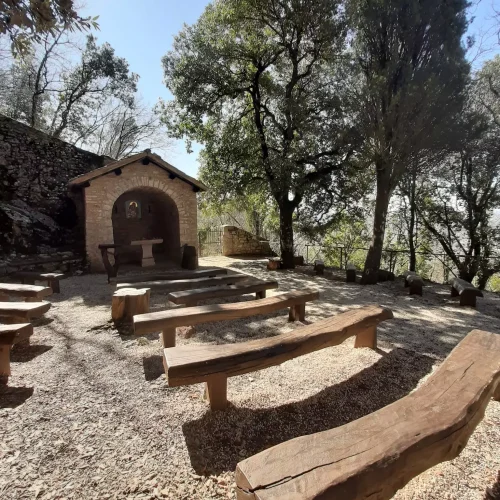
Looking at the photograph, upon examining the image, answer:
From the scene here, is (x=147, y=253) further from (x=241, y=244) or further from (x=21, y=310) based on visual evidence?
(x=21, y=310)

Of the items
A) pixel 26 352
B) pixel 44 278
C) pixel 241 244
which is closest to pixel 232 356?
pixel 26 352

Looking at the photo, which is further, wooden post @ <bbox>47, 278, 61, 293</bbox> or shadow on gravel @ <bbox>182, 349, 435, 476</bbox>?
wooden post @ <bbox>47, 278, 61, 293</bbox>

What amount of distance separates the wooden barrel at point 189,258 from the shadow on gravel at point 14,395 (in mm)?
6734

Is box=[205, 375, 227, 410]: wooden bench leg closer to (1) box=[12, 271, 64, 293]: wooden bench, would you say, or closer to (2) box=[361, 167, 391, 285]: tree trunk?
(1) box=[12, 271, 64, 293]: wooden bench

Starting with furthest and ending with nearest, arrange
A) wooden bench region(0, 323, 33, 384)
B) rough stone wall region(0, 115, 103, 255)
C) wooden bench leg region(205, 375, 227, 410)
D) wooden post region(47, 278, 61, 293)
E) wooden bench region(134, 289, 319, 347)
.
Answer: rough stone wall region(0, 115, 103, 255)
wooden post region(47, 278, 61, 293)
wooden bench region(134, 289, 319, 347)
wooden bench region(0, 323, 33, 384)
wooden bench leg region(205, 375, 227, 410)

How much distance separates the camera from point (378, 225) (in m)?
7.77

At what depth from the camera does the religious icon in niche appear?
424 inches

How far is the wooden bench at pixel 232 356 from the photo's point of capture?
1.96 m

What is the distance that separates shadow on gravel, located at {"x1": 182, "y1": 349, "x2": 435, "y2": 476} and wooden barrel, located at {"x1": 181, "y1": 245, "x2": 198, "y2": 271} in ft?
22.7

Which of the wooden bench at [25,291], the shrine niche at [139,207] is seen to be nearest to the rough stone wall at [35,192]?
the shrine niche at [139,207]

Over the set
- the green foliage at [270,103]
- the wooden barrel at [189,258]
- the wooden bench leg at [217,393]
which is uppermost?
the green foliage at [270,103]

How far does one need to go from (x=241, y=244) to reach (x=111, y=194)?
23.9 feet

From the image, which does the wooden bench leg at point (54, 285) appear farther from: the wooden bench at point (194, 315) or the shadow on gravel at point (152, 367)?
the shadow on gravel at point (152, 367)

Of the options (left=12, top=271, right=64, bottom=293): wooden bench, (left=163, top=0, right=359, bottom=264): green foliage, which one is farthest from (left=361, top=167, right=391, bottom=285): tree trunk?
(left=12, top=271, right=64, bottom=293): wooden bench
